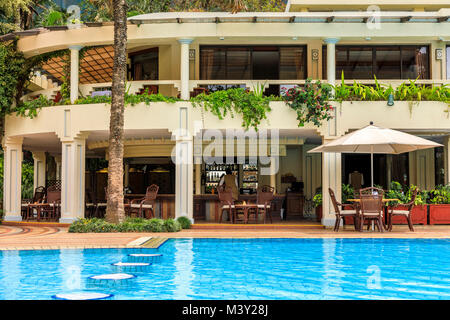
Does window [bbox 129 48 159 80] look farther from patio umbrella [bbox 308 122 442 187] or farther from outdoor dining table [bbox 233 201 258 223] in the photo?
patio umbrella [bbox 308 122 442 187]

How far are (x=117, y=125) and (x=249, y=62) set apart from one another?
6.94m

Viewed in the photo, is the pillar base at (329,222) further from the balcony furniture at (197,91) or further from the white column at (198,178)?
the white column at (198,178)

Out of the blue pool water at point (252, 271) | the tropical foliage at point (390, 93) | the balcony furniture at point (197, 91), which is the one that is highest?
the balcony furniture at point (197, 91)

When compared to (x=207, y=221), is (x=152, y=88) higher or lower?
higher

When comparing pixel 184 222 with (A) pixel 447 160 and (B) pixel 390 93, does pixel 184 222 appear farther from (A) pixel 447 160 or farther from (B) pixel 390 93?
(A) pixel 447 160

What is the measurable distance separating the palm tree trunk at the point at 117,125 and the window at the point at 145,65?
6.16 meters

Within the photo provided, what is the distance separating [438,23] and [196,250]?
1078 cm

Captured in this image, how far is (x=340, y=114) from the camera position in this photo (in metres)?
17.0

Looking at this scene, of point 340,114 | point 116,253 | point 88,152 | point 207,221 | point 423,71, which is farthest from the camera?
point 88,152

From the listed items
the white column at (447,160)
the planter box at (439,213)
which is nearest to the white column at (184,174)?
the planter box at (439,213)

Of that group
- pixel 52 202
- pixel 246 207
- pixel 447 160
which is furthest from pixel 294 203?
pixel 52 202

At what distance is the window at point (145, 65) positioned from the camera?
2172 centimetres
